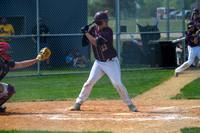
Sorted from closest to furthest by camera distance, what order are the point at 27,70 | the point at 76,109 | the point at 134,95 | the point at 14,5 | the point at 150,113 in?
the point at 150,113 < the point at 76,109 < the point at 134,95 < the point at 27,70 < the point at 14,5

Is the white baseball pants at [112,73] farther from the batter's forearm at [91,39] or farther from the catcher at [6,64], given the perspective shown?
the catcher at [6,64]

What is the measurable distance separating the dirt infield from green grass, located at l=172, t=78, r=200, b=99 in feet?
1.39

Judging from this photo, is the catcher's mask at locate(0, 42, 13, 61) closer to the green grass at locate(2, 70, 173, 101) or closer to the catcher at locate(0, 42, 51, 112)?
the catcher at locate(0, 42, 51, 112)

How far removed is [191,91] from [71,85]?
137 inches

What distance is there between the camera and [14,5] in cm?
1476

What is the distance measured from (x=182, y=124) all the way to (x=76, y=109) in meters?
2.30

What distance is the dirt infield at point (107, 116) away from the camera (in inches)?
220

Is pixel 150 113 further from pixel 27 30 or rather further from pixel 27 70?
pixel 27 30

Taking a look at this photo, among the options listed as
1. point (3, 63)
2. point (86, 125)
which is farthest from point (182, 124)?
point (3, 63)

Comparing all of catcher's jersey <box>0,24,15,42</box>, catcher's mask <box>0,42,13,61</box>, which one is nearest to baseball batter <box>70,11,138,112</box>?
catcher's mask <box>0,42,13,61</box>

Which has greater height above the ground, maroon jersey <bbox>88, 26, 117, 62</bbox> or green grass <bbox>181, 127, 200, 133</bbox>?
maroon jersey <bbox>88, 26, 117, 62</bbox>

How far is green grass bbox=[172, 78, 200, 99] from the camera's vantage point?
8.80 metres

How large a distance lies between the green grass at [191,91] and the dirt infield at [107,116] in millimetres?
423

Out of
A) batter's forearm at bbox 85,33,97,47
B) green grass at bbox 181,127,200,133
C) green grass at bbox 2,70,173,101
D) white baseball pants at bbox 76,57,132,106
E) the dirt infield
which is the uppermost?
batter's forearm at bbox 85,33,97,47
